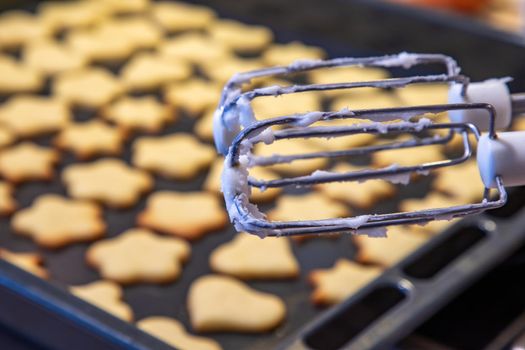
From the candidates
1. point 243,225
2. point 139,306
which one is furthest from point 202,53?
point 243,225

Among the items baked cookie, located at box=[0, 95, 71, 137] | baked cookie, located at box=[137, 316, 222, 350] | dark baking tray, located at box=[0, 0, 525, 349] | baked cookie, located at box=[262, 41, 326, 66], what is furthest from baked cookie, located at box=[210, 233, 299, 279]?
baked cookie, located at box=[262, 41, 326, 66]

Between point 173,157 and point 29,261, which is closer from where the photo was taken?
point 29,261

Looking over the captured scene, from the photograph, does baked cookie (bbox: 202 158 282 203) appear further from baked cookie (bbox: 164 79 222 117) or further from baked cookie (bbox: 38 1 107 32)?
baked cookie (bbox: 38 1 107 32)

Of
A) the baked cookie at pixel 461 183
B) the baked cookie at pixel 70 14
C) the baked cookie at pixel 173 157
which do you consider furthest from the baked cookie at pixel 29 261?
the baked cookie at pixel 70 14

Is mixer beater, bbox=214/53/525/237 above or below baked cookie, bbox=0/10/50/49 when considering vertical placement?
above

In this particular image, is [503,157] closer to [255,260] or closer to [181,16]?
[255,260]

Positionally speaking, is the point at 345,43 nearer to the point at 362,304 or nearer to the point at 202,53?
the point at 202,53

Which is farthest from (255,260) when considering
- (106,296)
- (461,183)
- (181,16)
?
(181,16)
